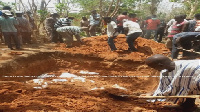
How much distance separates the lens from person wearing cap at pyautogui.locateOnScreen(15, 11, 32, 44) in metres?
7.12

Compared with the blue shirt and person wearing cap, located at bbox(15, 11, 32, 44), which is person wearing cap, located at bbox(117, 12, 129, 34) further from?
the blue shirt

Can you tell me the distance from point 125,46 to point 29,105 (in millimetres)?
5610

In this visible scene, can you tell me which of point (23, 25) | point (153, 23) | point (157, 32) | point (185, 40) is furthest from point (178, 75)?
point (153, 23)

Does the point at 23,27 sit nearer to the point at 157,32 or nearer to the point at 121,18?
the point at 121,18

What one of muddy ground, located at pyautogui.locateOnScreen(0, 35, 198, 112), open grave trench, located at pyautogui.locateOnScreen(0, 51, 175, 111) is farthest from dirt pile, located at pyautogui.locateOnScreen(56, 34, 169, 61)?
open grave trench, located at pyautogui.locateOnScreen(0, 51, 175, 111)

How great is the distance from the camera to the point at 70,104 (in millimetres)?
2807

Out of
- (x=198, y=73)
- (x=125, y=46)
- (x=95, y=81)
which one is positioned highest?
(x=198, y=73)

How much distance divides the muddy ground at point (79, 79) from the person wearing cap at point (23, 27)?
5.20 ft

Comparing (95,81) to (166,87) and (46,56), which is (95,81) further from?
(166,87)

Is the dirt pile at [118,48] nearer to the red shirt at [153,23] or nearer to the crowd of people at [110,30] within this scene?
the crowd of people at [110,30]

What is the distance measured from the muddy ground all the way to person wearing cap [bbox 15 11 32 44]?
1.58m

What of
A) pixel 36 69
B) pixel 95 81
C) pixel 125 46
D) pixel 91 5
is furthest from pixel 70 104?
pixel 91 5

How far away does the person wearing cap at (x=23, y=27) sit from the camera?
7.12 metres

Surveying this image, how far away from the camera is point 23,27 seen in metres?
7.45
